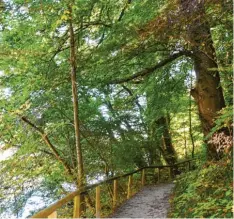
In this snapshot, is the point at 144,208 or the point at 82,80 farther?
the point at 82,80

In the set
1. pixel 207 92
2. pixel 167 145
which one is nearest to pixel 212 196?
pixel 207 92

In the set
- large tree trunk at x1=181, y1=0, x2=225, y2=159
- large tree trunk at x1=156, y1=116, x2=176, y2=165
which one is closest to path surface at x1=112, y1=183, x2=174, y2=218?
large tree trunk at x1=181, y1=0, x2=225, y2=159

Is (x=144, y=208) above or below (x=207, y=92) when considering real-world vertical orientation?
below

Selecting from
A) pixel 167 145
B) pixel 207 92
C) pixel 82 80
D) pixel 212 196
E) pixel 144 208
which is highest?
pixel 82 80

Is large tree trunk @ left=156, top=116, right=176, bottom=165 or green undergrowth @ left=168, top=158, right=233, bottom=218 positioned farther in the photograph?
large tree trunk @ left=156, top=116, right=176, bottom=165

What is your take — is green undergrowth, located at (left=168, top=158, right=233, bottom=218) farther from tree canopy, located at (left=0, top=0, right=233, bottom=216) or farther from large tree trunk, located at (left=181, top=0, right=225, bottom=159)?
large tree trunk, located at (left=181, top=0, right=225, bottom=159)

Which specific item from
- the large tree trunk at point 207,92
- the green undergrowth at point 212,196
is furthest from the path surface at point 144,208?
the large tree trunk at point 207,92

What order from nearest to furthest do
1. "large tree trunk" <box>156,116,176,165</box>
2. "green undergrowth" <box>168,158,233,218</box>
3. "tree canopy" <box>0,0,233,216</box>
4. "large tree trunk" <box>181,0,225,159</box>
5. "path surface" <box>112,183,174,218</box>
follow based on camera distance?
"green undergrowth" <box>168,158,233,218</box> < "path surface" <box>112,183,174,218</box> < "tree canopy" <box>0,0,233,216</box> < "large tree trunk" <box>181,0,225,159</box> < "large tree trunk" <box>156,116,176,165</box>

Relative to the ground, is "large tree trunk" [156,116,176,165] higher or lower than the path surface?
higher

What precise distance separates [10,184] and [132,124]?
18.4 ft

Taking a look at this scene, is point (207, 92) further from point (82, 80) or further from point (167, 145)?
point (167, 145)

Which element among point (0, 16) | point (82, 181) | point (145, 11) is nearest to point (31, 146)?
point (82, 181)

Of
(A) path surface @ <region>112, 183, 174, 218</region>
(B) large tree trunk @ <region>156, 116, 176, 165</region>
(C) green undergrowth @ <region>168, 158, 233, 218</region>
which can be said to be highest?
(B) large tree trunk @ <region>156, 116, 176, 165</region>

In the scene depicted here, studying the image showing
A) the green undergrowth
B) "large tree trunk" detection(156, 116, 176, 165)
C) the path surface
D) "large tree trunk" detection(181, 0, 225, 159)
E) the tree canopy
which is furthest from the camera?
"large tree trunk" detection(156, 116, 176, 165)
